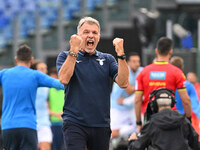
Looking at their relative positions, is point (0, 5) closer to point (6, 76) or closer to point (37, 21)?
point (37, 21)

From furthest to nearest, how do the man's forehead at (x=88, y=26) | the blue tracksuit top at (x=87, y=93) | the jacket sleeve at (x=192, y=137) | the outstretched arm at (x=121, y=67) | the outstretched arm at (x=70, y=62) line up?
the jacket sleeve at (x=192, y=137) → the man's forehead at (x=88, y=26) → the blue tracksuit top at (x=87, y=93) → the outstretched arm at (x=121, y=67) → the outstretched arm at (x=70, y=62)

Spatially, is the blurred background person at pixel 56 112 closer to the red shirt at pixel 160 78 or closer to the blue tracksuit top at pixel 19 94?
the red shirt at pixel 160 78

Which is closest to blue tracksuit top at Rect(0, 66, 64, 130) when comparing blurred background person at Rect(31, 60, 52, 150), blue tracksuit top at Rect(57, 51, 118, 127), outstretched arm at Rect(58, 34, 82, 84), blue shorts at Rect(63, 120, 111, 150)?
blue tracksuit top at Rect(57, 51, 118, 127)

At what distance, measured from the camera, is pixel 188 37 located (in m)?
17.7

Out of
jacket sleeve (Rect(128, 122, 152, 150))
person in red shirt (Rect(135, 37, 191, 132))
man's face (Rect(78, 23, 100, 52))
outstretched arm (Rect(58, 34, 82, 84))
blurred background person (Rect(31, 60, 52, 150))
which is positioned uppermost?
man's face (Rect(78, 23, 100, 52))

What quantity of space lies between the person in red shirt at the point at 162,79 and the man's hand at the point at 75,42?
3162mm

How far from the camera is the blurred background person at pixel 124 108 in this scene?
11.9 m

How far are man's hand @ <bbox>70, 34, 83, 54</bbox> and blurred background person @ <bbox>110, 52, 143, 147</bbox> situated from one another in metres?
6.06

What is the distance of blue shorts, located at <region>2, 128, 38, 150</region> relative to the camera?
8.10m

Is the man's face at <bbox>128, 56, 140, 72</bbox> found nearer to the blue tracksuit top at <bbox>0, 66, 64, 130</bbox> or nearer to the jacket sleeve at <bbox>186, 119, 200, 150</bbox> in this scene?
the blue tracksuit top at <bbox>0, 66, 64, 130</bbox>

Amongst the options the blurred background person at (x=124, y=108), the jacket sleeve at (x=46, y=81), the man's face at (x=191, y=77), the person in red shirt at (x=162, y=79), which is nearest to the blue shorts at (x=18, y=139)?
the jacket sleeve at (x=46, y=81)

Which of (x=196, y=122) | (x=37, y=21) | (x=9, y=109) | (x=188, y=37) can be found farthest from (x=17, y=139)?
(x=37, y=21)

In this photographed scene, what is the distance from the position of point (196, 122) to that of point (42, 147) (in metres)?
3.17

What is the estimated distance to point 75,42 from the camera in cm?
573
